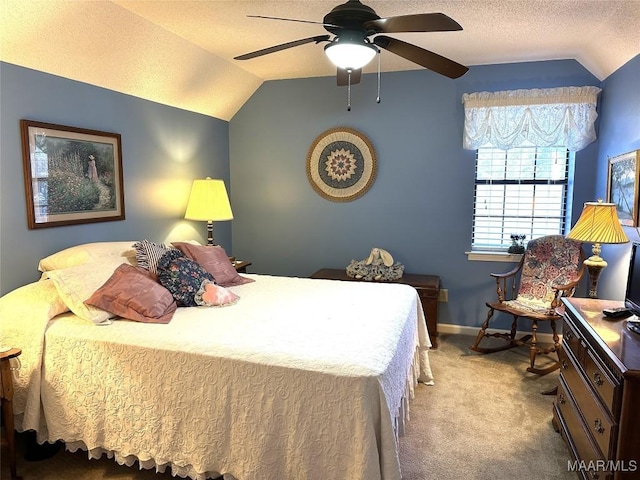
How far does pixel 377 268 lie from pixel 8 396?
2.98m

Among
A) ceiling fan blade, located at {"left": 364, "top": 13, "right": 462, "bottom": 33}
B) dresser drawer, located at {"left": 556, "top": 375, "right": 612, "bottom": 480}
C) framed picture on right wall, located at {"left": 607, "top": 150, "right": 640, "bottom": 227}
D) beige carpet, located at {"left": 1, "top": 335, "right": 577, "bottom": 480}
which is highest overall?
ceiling fan blade, located at {"left": 364, "top": 13, "right": 462, "bottom": 33}

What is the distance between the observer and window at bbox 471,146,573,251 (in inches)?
157

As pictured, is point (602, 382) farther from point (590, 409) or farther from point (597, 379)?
point (590, 409)

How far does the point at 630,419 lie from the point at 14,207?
3188 millimetres

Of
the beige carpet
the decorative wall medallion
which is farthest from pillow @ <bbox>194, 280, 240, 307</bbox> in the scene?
the decorative wall medallion

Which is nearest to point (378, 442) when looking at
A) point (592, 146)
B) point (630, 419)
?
point (630, 419)

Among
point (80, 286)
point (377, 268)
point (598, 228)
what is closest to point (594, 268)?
point (598, 228)

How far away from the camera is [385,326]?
2.26 meters

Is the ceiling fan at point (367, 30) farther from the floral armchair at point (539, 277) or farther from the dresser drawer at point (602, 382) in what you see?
the floral armchair at point (539, 277)

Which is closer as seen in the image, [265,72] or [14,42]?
[14,42]

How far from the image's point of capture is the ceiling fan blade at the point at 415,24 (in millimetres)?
1811

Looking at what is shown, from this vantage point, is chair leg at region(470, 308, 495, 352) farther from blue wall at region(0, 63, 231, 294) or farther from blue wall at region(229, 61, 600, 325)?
blue wall at region(0, 63, 231, 294)

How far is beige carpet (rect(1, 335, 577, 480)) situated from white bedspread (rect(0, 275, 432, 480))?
0.19 metres

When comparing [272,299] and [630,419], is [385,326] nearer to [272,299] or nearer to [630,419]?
Answer: [272,299]
